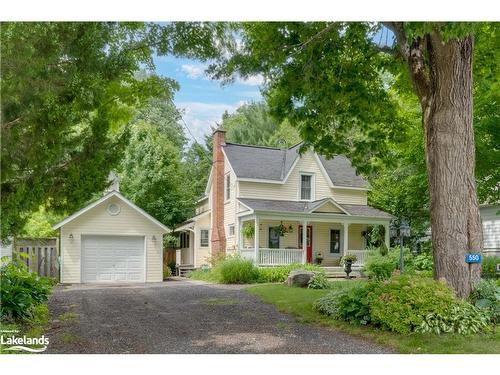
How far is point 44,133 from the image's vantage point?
4.38 meters

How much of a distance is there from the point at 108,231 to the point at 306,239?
6.06 meters

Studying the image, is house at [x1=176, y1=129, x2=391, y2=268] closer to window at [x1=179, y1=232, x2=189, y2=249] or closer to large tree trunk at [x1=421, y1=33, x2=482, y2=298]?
window at [x1=179, y1=232, x2=189, y2=249]

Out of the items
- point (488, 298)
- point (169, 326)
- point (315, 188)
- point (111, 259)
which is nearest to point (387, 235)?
point (315, 188)

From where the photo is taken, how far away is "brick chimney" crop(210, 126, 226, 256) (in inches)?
231

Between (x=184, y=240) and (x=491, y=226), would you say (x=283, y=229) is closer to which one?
(x=491, y=226)

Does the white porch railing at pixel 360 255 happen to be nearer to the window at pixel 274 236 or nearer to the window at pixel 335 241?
the window at pixel 335 241

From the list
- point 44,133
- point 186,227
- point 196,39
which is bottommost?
point 186,227

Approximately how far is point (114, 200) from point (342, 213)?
18.9ft

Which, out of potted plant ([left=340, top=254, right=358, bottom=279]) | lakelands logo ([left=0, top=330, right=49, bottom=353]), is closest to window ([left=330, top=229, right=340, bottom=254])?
potted plant ([left=340, top=254, right=358, bottom=279])

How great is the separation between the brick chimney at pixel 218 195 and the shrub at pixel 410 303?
2453 mm

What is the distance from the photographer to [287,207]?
1099cm

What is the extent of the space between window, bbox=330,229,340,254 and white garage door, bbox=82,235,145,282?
551 centimetres

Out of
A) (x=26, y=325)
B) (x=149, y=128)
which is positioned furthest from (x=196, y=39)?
(x=26, y=325)

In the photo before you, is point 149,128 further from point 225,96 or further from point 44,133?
point 44,133
